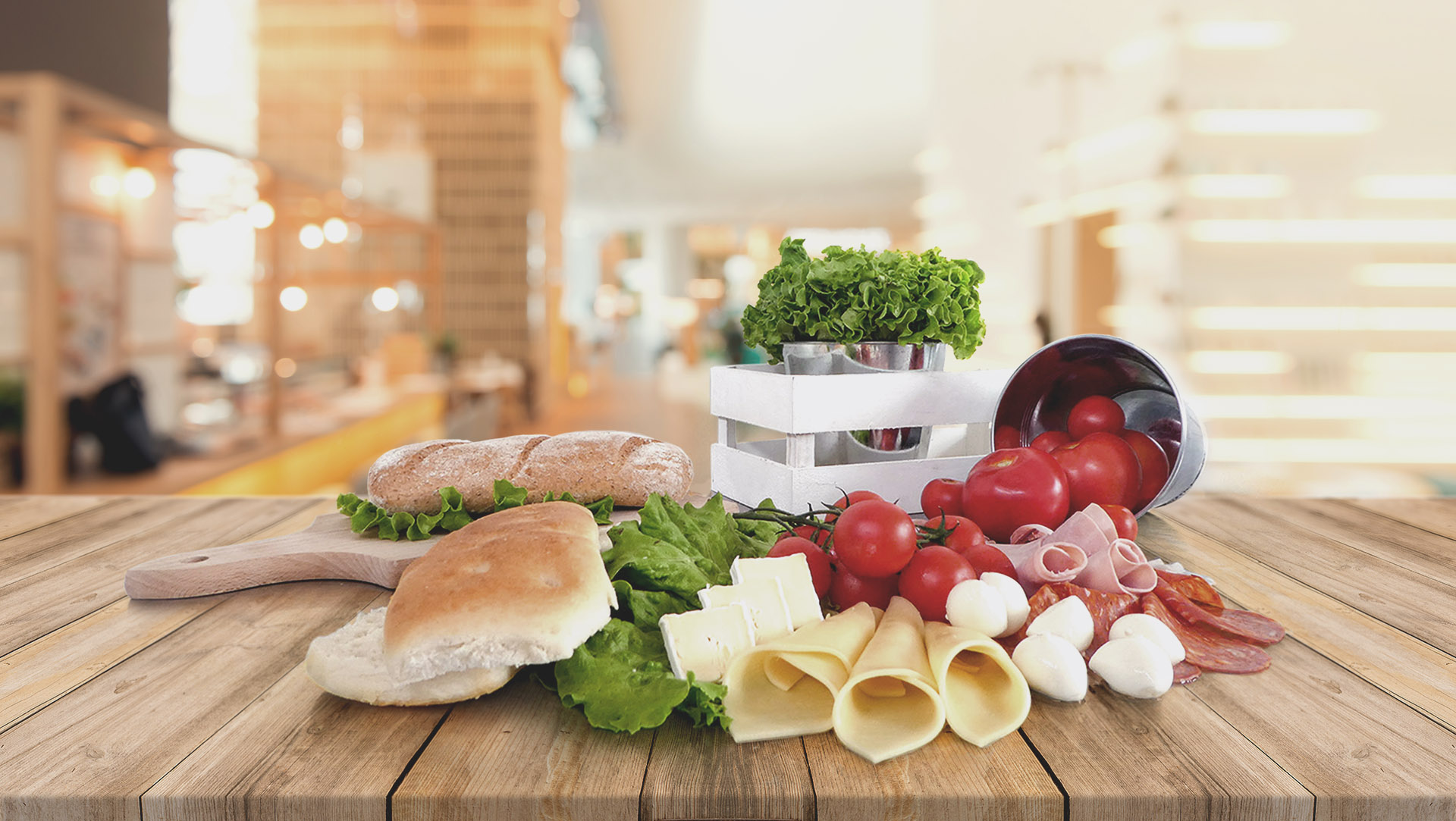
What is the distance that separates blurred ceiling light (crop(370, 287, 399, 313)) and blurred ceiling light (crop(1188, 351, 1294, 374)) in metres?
6.56

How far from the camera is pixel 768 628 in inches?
30.5

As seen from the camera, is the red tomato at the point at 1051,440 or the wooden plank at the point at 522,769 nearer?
the wooden plank at the point at 522,769

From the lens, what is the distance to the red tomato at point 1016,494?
1089 millimetres

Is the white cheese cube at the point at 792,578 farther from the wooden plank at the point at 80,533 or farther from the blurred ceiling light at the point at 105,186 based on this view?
the blurred ceiling light at the point at 105,186

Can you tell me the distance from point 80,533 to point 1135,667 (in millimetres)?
1350

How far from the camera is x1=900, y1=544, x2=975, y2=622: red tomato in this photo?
829mm

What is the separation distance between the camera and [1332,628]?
95 cm

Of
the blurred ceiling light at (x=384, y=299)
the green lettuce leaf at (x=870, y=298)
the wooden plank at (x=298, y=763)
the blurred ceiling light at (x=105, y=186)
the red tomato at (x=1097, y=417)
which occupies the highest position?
the blurred ceiling light at (x=105, y=186)

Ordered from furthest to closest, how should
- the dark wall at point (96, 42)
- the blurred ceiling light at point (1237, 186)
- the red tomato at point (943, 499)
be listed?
1. the blurred ceiling light at point (1237, 186)
2. the dark wall at point (96, 42)
3. the red tomato at point (943, 499)

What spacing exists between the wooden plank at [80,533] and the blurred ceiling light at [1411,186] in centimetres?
562

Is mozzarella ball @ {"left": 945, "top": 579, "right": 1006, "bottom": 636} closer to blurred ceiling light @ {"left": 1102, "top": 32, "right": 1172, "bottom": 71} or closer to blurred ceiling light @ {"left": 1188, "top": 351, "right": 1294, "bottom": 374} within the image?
blurred ceiling light @ {"left": 1188, "top": 351, "right": 1294, "bottom": 374}

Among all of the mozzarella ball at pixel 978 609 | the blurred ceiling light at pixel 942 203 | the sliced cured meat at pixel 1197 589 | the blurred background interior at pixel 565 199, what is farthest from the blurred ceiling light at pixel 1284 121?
the mozzarella ball at pixel 978 609

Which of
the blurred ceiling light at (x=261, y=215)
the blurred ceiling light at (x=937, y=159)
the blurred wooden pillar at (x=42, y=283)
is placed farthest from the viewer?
the blurred ceiling light at (x=937, y=159)

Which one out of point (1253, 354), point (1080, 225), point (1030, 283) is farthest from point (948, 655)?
point (1030, 283)
